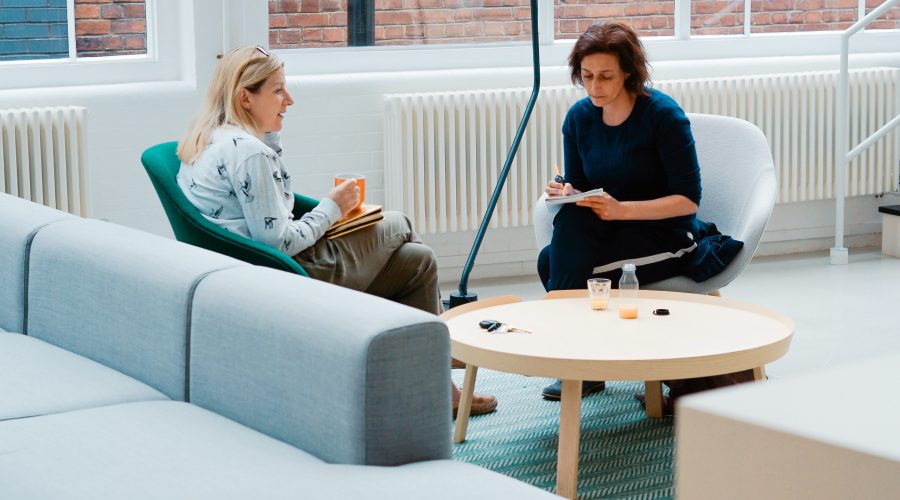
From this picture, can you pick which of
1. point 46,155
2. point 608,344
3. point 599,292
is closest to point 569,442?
point 608,344

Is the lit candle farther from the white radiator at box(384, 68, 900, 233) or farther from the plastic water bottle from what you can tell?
the white radiator at box(384, 68, 900, 233)

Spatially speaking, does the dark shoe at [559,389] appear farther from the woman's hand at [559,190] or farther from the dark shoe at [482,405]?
the woman's hand at [559,190]

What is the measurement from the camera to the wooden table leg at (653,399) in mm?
3418

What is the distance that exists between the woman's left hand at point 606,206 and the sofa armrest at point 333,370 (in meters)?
1.67

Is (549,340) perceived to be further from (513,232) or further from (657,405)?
(513,232)

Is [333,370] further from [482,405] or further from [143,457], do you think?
[482,405]

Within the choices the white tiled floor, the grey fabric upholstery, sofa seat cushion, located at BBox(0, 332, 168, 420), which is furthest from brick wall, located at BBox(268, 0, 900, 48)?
sofa seat cushion, located at BBox(0, 332, 168, 420)

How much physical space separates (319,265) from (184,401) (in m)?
1.24

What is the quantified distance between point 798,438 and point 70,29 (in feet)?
15.1

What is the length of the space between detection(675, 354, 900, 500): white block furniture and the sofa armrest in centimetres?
119

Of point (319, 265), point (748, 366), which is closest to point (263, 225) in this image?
point (319, 265)

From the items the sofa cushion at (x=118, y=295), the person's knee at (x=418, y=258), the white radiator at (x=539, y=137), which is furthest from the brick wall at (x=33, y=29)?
the sofa cushion at (x=118, y=295)

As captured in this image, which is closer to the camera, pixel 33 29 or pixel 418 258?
pixel 418 258

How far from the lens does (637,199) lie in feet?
12.3
